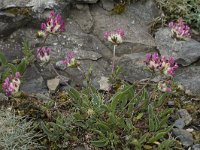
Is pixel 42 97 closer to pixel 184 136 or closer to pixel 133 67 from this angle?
pixel 133 67

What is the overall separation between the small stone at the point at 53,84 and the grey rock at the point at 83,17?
76 centimetres

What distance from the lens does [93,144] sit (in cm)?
369

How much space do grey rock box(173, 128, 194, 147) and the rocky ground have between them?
461 millimetres

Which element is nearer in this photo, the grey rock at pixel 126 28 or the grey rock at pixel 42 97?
the grey rock at pixel 42 97

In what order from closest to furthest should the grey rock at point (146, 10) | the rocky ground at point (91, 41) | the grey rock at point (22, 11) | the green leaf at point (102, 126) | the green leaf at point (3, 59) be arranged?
the green leaf at point (102, 126) < the green leaf at point (3, 59) < the rocky ground at point (91, 41) < the grey rock at point (22, 11) < the grey rock at point (146, 10)

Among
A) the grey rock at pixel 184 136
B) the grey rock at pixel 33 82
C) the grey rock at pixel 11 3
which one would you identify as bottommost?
the grey rock at pixel 33 82

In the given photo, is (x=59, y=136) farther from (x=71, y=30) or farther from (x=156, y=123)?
(x=71, y=30)

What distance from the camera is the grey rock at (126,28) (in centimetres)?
485

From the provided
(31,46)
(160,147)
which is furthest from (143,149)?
(31,46)

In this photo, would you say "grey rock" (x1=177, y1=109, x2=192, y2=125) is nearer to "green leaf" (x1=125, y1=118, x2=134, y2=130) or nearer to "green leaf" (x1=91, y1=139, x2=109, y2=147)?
"green leaf" (x1=125, y1=118, x2=134, y2=130)

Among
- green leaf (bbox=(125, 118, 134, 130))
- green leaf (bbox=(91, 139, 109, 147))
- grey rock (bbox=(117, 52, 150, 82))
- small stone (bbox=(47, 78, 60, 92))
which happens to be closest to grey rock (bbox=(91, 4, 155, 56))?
grey rock (bbox=(117, 52, 150, 82))

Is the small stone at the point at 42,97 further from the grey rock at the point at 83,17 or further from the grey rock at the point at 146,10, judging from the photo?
the grey rock at the point at 146,10

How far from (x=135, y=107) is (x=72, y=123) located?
0.53 meters

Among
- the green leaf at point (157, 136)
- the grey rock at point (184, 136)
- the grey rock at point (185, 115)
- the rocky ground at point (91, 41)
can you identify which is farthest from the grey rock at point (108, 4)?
the green leaf at point (157, 136)
